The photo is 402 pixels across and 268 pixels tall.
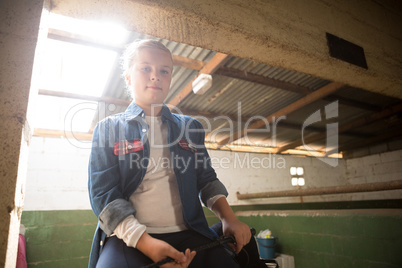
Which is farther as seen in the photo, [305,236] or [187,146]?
[305,236]

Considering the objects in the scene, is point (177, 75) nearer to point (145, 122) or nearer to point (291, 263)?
point (145, 122)

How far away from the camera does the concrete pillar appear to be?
802 mm

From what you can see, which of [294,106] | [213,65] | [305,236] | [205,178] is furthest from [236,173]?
[205,178]

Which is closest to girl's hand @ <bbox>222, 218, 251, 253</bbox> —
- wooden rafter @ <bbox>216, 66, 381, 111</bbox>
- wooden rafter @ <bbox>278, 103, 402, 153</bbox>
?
wooden rafter @ <bbox>216, 66, 381, 111</bbox>

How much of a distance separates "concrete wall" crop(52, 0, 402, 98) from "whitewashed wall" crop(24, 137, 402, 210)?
4159 mm

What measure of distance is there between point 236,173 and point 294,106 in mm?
2533

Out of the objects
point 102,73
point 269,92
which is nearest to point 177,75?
point 102,73

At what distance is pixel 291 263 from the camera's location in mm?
3502

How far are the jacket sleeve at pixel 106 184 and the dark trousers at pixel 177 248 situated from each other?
0.22 ft

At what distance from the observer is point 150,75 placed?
3.62 feet

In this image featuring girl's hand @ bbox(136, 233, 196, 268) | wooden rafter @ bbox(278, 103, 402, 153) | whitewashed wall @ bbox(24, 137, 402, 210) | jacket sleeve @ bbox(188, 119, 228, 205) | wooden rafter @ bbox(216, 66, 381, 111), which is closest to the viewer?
girl's hand @ bbox(136, 233, 196, 268)

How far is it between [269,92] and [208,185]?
3633mm

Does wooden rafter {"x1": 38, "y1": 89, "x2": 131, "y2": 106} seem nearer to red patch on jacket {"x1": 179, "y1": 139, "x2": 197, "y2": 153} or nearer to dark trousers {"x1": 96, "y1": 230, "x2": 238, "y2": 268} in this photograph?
red patch on jacket {"x1": 179, "y1": 139, "x2": 197, "y2": 153}

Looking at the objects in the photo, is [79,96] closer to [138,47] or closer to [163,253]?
[138,47]
